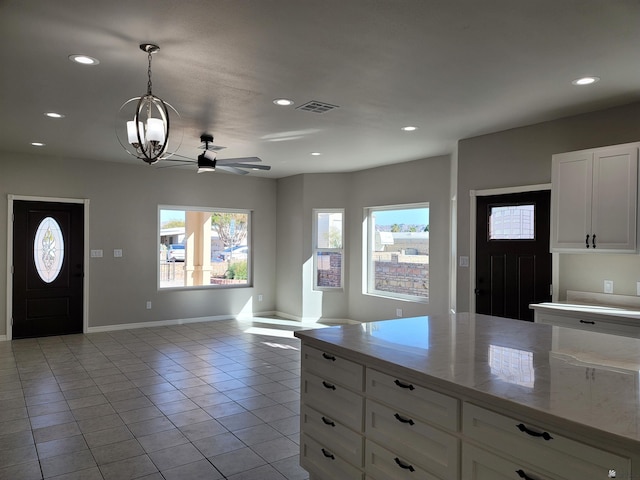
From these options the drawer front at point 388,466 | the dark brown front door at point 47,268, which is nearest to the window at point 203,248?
the dark brown front door at point 47,268

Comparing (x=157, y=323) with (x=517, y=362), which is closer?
(x=517, y=362)

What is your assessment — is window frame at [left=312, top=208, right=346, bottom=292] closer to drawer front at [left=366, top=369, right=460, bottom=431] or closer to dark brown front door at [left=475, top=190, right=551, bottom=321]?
dark brown front door at [left=475, top=190, right=551, bottom=321]

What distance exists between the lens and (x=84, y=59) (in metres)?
3.14

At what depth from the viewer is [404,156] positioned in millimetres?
6641

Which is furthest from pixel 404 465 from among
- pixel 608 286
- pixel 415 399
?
pixel 608 286

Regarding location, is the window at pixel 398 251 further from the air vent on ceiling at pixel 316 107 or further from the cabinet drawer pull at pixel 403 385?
the cabinet drawer pull at pixel 403 385

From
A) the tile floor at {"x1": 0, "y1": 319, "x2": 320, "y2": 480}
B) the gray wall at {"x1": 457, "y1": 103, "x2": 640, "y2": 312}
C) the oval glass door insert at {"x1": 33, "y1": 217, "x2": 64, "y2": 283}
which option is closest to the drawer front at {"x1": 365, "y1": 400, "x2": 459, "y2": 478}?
the tile floor at {"x1": 0, "y1": 319, "x2": 320, "y2": 480}

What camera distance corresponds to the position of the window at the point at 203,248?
7.96 meters

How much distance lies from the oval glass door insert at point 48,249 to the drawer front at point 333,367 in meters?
5.79

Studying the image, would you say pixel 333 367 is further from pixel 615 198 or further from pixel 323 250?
pixel 323 250

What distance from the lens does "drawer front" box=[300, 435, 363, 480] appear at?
226 centimetres

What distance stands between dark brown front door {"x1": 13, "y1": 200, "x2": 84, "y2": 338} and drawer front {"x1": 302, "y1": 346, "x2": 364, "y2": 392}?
18.9 ft

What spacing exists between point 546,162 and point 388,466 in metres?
3.66

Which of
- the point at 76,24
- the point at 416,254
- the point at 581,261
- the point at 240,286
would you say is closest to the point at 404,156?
the point at 416,254
